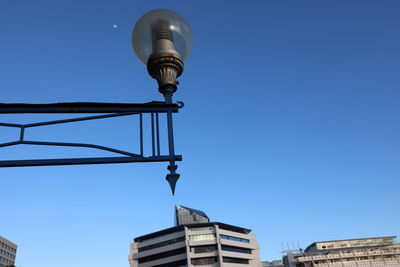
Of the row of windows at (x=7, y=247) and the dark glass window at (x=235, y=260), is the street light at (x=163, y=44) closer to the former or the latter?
the dark glass window at (x=235, y=260)

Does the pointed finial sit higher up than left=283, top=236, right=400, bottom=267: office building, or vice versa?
left=283, top=236, right=400, bottom=267: office building

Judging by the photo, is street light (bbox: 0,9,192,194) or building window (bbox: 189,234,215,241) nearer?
street light (bbox: 0,9,192,194)

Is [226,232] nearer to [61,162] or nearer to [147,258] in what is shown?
[147,258]

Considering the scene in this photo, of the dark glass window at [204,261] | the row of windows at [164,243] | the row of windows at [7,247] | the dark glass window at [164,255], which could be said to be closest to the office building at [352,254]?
the dark glass window at [204,261]

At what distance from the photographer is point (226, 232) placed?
76.4m

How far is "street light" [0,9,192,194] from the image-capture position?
3.69 metres

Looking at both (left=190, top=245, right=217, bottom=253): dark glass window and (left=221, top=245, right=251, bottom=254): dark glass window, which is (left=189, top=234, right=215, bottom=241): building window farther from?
(left=221, top=245, right=251, bottom=254): dark glass window

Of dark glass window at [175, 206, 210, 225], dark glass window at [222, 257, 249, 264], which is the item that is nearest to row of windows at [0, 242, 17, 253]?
dark glass window at [175, 206, 210, 225]

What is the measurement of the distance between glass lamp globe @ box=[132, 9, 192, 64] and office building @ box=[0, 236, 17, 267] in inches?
4958

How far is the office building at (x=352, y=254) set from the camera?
3253 inches

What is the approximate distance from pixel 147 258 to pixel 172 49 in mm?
79870

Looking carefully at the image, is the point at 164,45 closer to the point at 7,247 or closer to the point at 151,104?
the point at 151,104

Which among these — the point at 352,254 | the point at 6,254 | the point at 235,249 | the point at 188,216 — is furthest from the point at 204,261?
the point at 6,254

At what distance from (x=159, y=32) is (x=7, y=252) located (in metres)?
133
